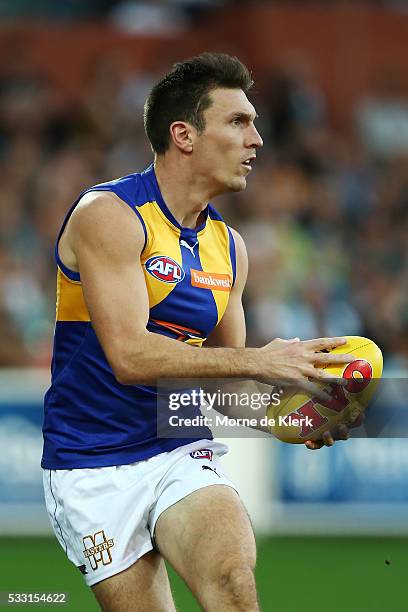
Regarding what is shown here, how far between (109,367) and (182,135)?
98 centimetres

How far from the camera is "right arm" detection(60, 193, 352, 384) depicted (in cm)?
445

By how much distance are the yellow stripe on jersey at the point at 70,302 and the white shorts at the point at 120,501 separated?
1.91 feet

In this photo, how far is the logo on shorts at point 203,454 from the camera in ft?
15.8

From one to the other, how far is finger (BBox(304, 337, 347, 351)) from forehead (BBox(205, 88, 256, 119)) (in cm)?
Answer: 101

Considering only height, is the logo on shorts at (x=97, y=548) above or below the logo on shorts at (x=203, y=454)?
below

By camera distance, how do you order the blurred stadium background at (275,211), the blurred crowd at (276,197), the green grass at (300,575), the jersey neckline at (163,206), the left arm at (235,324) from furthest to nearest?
the blurred crowd at (276,197) → the blurred stadium background at (275,211) → the green grass at (300,575) → the left arm at (235,324) → the jersey neckline at (163,206)

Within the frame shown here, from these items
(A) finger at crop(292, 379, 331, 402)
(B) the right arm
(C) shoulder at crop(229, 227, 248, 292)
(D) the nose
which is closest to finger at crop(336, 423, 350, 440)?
(A) finger at crop(292, 379, 331, 402)

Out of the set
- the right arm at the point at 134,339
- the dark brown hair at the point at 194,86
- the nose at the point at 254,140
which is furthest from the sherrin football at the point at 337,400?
the dark brown hair at the point at 194,86

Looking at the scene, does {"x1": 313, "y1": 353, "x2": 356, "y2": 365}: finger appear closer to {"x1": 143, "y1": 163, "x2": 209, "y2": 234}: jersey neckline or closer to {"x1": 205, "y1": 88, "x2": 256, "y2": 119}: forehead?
{"x1": 143, "y1": 163, "x2": 209, "y2": 234}: jersey neckline

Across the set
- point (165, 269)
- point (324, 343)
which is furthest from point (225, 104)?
point (324, 343)

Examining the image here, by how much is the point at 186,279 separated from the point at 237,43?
9963mm

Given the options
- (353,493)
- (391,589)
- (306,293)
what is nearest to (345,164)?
(306,293)

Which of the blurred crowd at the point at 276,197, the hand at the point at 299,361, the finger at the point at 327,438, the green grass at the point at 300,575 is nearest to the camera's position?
the hand at the point at 299,361

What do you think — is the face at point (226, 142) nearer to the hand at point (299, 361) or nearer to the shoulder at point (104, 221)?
the shoulder at point (104, 221)
